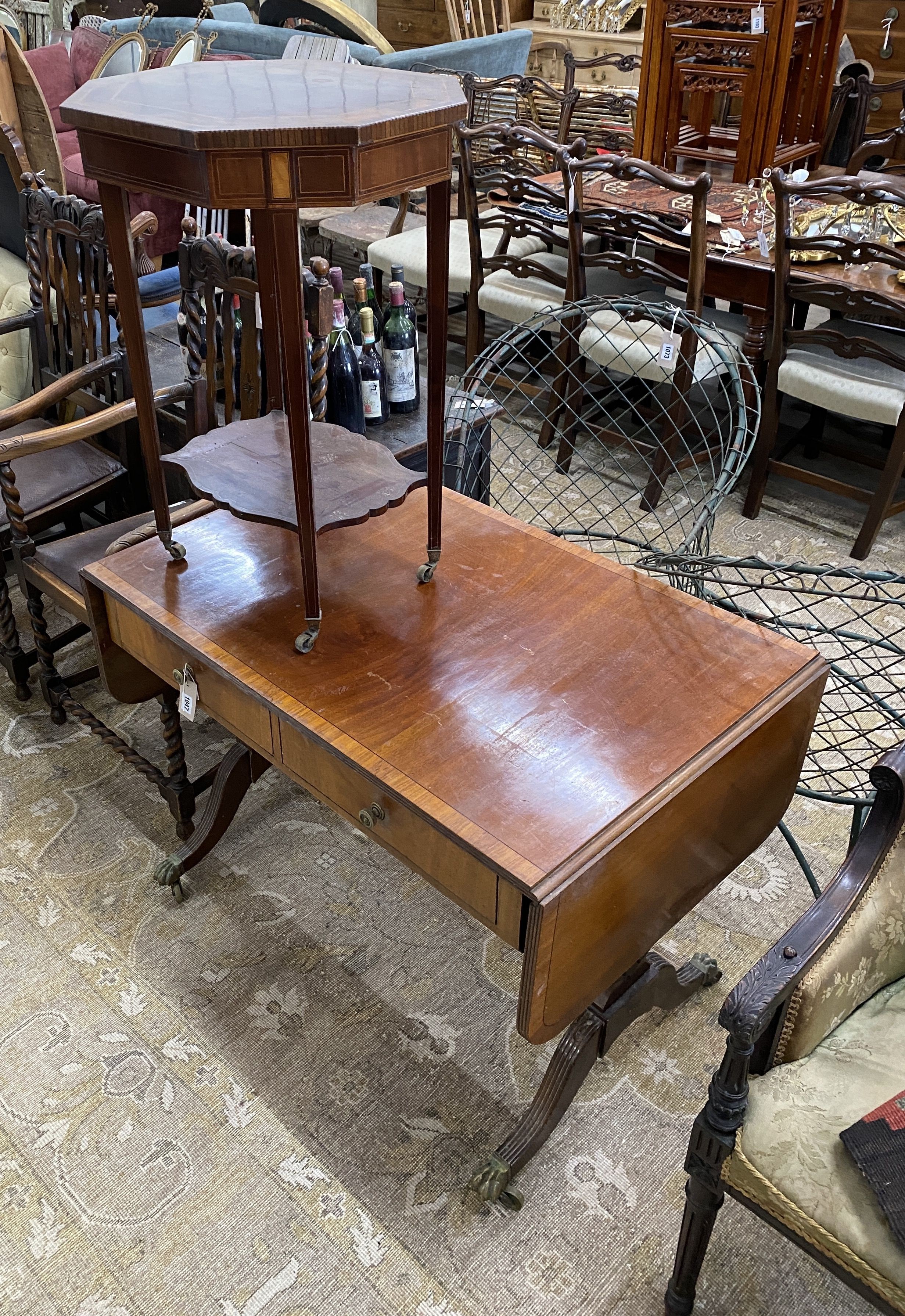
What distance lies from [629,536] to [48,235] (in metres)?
1.81

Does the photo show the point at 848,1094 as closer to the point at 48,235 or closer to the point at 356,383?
the point at 356,383

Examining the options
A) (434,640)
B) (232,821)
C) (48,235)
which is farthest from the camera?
(48,235)

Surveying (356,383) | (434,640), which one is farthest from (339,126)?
(356,383)

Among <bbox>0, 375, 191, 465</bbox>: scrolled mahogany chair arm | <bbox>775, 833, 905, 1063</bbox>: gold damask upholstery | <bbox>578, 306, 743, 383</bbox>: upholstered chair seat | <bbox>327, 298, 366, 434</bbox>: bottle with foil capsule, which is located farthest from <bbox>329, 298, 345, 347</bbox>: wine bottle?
<bbox>775, 833, 905, 1063</bbox>: gold damask upholstery

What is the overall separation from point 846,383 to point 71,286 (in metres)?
2.02

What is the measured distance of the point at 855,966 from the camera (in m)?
1.13

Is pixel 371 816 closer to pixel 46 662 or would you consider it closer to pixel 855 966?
pixel 855 966

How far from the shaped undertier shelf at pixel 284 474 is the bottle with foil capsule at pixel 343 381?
0.49m

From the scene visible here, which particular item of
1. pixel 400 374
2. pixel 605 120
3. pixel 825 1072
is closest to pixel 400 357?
pixel 400 374

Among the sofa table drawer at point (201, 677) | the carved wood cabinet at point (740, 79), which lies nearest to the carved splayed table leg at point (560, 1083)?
the sofa table drawer at point (201, 677)

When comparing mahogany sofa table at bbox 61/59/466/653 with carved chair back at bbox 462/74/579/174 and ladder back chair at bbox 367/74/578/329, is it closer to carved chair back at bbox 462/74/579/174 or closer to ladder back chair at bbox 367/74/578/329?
ladder back chair at bbox 367/74/578/329

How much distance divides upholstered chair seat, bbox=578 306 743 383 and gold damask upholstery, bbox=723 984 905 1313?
80.2 inches

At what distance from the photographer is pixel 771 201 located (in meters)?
3.29

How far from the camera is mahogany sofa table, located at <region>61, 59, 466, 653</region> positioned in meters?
0.99
